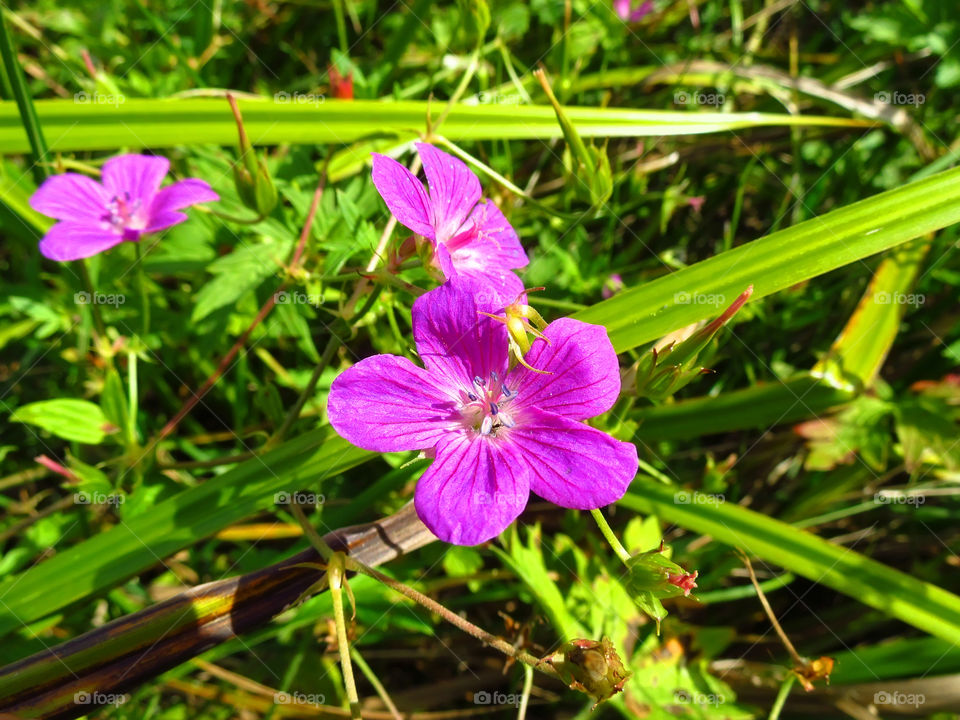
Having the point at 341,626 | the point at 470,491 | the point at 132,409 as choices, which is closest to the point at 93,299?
the point at 132,409

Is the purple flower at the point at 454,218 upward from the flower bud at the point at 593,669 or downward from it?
upward

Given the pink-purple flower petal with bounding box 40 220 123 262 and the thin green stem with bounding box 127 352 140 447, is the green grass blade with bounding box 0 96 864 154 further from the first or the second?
the thin green stem with bounding box 127 352 140 447

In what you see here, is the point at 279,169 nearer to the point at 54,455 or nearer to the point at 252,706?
the point at 54,455

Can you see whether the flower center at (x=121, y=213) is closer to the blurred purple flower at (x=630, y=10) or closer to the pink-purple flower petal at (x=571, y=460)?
the pink-purple flower petal at (x=571, y=460)

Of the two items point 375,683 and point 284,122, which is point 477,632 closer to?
point 375,683

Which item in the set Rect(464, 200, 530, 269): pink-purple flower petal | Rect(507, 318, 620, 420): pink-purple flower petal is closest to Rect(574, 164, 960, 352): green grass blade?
Rect(464, 200, 530, 269): pink-purple flower petal

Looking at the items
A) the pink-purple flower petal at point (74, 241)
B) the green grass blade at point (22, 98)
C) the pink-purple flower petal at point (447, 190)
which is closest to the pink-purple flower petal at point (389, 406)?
the pink-purple flower petal at point (447, 190)

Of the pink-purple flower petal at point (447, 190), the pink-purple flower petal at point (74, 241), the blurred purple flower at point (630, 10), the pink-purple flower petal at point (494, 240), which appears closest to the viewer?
the pink-purple flower petal at point (447, 190)

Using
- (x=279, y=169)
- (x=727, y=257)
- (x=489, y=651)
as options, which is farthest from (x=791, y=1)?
(x=489, y=651)
